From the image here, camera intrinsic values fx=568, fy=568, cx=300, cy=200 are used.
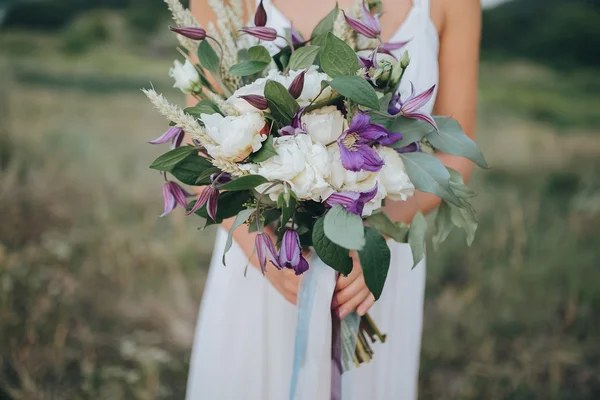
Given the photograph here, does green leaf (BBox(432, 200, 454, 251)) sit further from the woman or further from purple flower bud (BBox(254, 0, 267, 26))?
purple flower bud (BBox(254, 0, 267, 26))

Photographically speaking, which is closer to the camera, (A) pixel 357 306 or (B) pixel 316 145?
(B) pixel 316 145

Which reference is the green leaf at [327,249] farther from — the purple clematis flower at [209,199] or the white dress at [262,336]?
the white dress at [262,336]

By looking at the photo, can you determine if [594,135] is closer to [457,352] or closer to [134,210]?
[457,352]

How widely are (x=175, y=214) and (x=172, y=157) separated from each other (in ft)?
3.38

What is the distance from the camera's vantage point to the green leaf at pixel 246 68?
0.59 m

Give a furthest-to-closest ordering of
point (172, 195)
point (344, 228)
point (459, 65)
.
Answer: point (459, 65), point (172, 195), point (344, 228)

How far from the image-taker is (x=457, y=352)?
1551 millimetres

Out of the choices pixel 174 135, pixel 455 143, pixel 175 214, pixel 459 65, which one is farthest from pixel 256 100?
pixel 175 214

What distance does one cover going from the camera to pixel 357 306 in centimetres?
71

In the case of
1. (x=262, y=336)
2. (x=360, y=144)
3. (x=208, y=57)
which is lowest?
(x=262, y=336)

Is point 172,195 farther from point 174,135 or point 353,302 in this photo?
point 353,302

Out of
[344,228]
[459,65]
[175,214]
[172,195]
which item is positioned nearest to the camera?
[344,228]

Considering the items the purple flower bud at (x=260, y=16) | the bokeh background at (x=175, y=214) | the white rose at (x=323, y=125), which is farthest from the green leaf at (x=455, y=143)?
the bokeh background at (x=175, y=214)

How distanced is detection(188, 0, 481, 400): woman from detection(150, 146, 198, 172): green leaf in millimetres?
201
